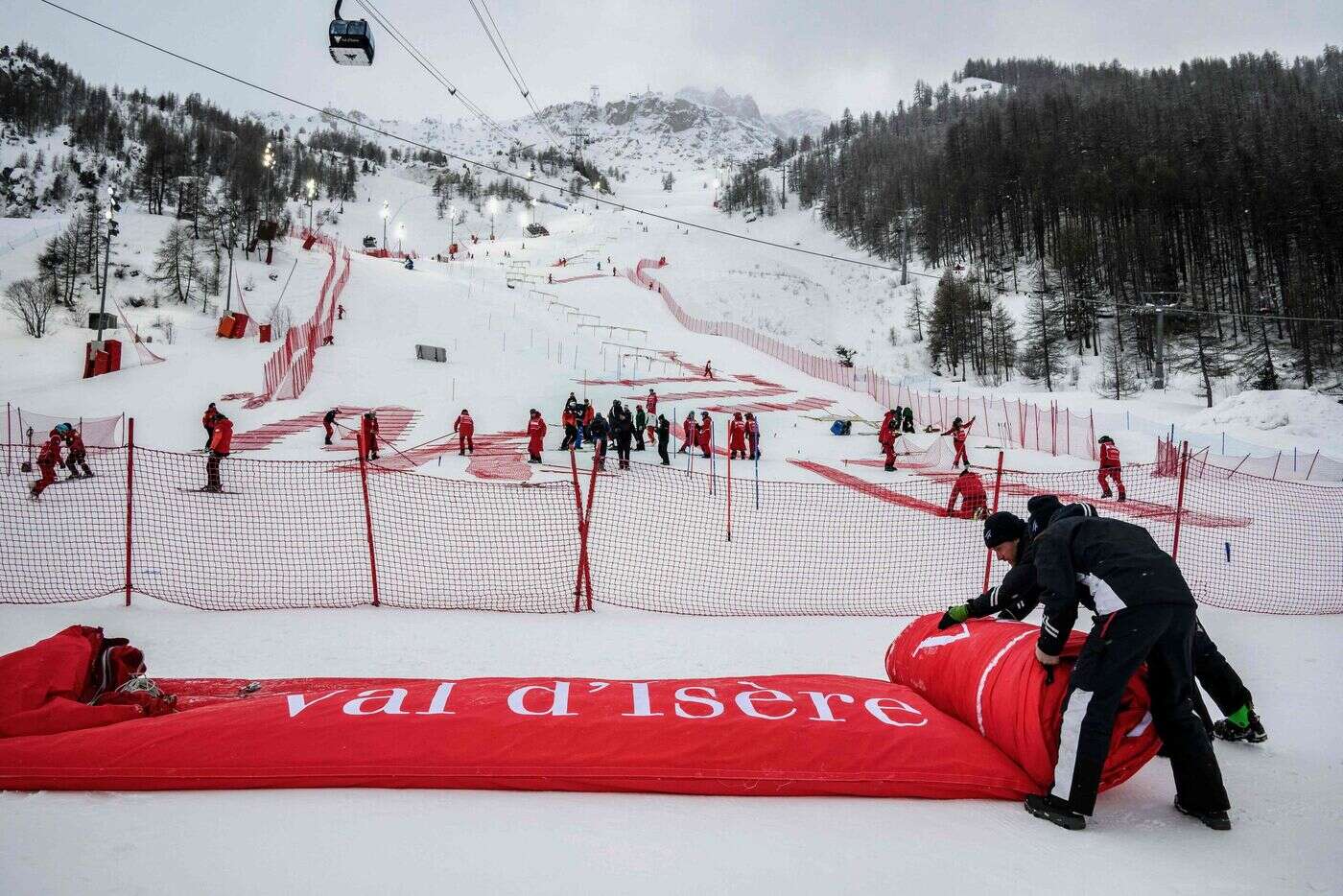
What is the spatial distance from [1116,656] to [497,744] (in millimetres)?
2900

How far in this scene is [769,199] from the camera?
323 ft

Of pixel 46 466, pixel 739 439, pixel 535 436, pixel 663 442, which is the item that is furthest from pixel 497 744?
pixel 739 439

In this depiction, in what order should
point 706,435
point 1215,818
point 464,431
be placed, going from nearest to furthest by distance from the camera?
point 1215,818 → point 464,431 → point 706,435

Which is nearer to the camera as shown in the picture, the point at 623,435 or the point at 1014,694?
the point at 1014,694

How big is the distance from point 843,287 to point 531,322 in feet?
138

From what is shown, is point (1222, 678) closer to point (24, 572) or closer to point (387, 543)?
point (387, 543)

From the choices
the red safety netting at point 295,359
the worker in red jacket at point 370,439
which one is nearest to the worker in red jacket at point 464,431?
the worker in red jacket at point 370,439

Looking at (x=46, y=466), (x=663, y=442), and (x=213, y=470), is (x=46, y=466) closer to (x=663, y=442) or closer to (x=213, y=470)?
(x=213, y=470)

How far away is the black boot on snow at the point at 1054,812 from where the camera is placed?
3002 millimetres

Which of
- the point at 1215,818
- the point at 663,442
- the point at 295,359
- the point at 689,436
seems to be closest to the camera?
the point at 1215,818

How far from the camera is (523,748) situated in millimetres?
3209

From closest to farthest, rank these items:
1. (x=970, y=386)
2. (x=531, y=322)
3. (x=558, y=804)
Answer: (x=558, y=804) < (x=531, y=322) < (x=970, y=386)

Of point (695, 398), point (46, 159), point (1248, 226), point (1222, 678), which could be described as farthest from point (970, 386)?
point (46, 159)

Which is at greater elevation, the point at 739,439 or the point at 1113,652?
the point at 739,439
